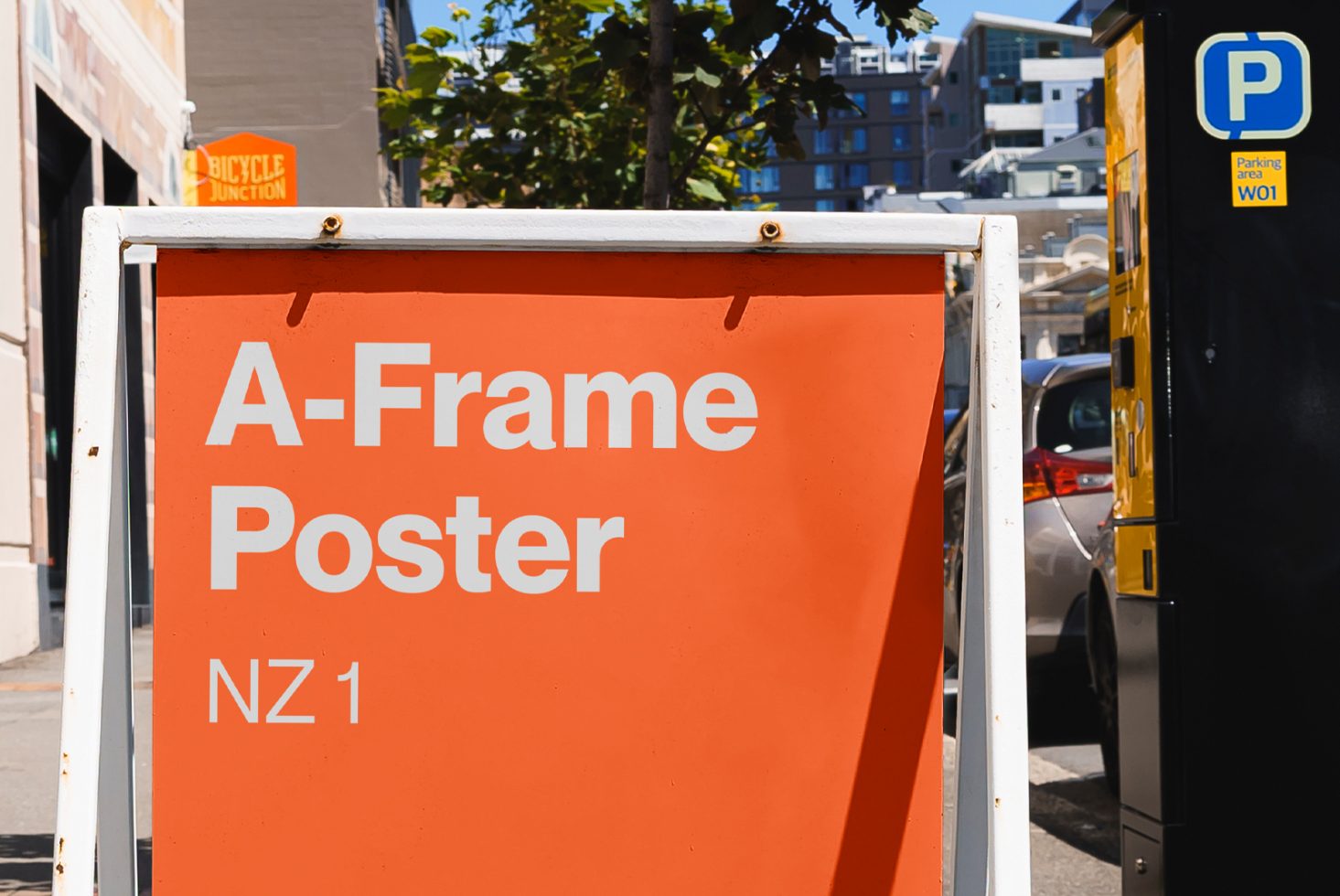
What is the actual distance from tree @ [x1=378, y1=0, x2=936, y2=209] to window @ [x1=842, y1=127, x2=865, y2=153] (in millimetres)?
155325

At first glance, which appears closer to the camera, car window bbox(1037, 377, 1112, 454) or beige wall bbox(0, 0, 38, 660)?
car window bbox(1037, 377, 1112, 454)

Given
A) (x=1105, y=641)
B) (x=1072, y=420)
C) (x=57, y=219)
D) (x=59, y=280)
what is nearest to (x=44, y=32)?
(x=57, y=219)

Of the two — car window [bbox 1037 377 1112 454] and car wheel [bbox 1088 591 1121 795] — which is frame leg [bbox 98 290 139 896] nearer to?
car wheel [bbox 1088 591 1121 795]

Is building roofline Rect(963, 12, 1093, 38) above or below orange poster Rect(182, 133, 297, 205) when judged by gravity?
above

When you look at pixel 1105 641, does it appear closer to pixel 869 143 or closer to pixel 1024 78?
pixel 1024 78

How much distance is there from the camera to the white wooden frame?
243cm

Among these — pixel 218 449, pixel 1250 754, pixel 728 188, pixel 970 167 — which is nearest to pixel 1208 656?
pixel 1250 754

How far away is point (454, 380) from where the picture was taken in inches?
99.1

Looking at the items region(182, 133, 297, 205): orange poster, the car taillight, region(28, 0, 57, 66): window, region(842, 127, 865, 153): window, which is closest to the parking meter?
the car taillight

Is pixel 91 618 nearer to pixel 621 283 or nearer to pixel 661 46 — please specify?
pixel 621 283

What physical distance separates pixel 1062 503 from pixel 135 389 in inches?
369

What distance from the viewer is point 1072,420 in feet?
26.9

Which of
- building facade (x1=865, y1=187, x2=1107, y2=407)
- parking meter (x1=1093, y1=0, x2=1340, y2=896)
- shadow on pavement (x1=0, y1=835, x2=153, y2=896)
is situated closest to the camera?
parking meter (x1=1093, y1=0, x2=1340, y2=896)

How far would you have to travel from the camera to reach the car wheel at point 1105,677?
6867 mm
